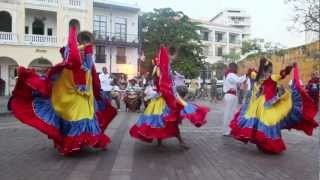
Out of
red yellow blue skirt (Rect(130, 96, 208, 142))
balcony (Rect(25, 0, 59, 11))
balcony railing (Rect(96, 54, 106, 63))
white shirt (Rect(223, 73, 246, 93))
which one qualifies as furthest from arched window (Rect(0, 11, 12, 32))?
red yellow blue skirt (Rect(130, 96, 208, 142))

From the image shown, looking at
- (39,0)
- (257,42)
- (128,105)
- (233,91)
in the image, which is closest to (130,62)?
(39,0)

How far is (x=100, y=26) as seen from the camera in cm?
4888

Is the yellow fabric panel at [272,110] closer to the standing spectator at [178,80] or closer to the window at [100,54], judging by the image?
the standing spectator at [178,80]

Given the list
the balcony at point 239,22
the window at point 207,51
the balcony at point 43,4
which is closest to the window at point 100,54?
the balcony at point 43,4

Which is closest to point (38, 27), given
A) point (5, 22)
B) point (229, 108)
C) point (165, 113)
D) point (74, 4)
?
point (5, 22)

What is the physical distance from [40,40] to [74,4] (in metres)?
4.23

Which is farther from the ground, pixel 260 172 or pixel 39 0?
pixel 39 0

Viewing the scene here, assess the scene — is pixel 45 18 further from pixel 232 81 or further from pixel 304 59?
pixel 232 81

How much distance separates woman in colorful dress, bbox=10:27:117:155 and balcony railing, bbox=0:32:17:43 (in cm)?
3180

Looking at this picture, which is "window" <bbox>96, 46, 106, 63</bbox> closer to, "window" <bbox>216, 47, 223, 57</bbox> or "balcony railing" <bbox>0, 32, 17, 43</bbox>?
"balcony railing" <bbox>0, 32, 17, 43</bbox>

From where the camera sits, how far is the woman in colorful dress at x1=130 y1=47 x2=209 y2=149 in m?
8.77

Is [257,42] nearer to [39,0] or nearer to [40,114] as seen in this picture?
A: [39,0]

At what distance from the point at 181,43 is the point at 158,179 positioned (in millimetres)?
45088

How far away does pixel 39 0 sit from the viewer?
40.8 meters
